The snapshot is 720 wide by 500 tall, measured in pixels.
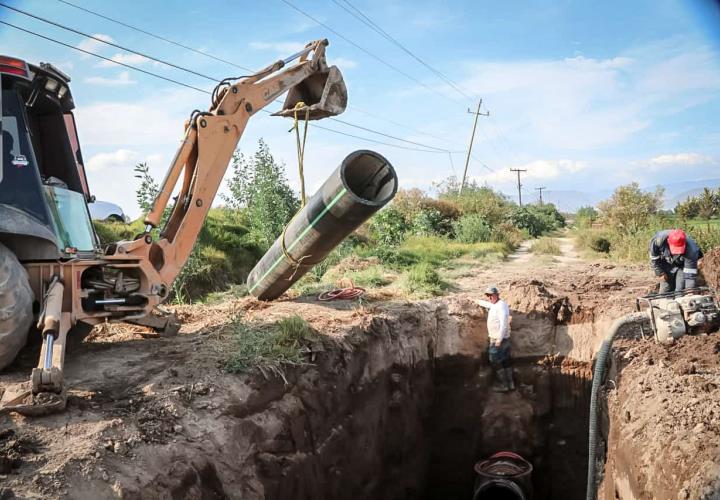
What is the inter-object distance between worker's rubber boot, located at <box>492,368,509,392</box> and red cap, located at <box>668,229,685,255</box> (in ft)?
10.4

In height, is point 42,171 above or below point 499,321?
above

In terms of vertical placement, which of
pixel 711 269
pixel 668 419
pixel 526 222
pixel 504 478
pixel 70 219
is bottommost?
pixel 504 478

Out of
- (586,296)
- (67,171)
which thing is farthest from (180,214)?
(586,296)

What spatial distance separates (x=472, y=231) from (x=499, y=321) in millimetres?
12146

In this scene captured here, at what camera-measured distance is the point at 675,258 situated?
29.7 feet

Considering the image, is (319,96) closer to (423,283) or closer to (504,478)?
(423,283)

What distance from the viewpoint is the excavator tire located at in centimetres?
539

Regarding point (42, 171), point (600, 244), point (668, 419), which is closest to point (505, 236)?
point (600, 244)

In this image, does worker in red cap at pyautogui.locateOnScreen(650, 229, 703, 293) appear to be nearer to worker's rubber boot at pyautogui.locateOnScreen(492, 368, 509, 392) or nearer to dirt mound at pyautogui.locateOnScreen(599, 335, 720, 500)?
dirt mound at pyautogui.locateOnScreen(599, 335, 720, 500)

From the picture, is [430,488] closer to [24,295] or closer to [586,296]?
[586,296]

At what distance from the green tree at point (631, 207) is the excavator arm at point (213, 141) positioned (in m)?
15.0

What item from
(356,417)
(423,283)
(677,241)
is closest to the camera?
(356,417)

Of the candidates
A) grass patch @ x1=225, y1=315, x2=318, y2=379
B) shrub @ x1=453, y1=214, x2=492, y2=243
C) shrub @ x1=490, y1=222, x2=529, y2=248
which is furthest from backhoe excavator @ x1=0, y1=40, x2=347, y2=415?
shrub @ x1=490, y1=222, x2=529, y2=248

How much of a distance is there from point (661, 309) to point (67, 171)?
7.65m
